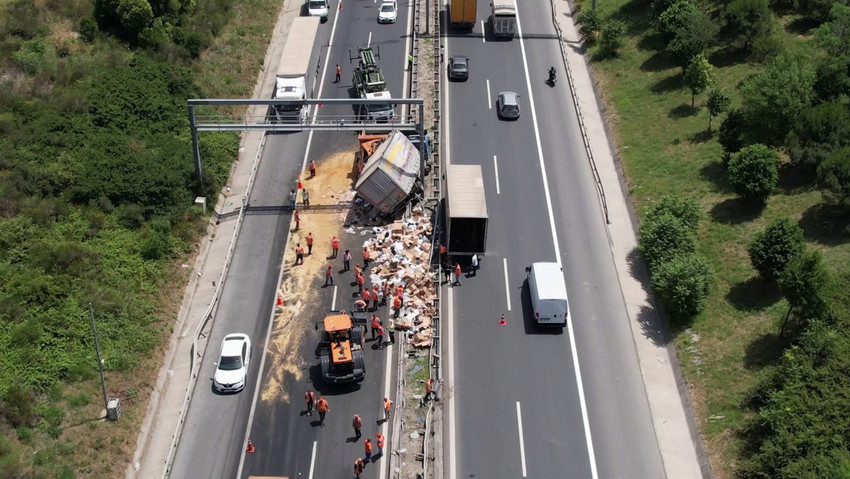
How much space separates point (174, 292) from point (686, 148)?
34.6 m

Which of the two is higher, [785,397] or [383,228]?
[785,397]

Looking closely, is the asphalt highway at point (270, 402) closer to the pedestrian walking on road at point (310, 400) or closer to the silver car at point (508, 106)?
the pedestrian walking on road at point (310, 400)

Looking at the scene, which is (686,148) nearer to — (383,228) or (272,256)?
(383,228)

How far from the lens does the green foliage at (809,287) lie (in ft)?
144

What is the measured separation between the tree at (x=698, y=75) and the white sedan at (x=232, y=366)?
121 ft

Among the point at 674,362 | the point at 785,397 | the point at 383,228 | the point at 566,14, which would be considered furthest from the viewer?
the point at 566,14

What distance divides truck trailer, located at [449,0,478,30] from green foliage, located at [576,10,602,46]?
29.9 feet

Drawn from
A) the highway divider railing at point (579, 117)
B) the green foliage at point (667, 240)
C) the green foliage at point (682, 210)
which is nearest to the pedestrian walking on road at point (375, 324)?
the green foliage at point (667, 240)

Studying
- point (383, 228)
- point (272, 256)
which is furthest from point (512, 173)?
point (272, 256)

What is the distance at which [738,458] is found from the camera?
1618 inches

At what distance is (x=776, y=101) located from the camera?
2261 inches

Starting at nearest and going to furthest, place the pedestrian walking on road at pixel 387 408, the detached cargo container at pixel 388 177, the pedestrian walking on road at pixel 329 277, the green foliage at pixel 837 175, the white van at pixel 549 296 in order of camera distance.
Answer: the pedestrian walking on road at pixel 387 408, the white van at pixel 549 296, the green foliage at pixel 837 175, the pedestrian walking on road at pixel 329 277, the detached cargo container at pixel 388 177

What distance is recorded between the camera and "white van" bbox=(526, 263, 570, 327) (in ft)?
156

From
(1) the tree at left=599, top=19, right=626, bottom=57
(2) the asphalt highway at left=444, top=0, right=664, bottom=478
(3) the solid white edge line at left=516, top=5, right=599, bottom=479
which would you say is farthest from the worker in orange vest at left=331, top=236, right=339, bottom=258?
(1) the tree at left=599, top=19, right=626, bottom=57
